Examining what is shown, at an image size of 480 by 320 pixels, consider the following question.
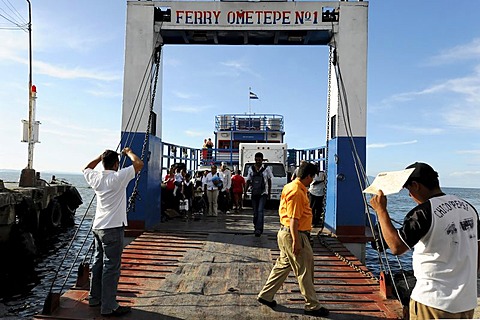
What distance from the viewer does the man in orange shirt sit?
15.3 ft

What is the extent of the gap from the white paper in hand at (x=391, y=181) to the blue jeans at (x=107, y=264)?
2881 millimetres

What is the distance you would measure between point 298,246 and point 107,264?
2.11 m

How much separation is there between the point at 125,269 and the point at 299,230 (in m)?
2.89

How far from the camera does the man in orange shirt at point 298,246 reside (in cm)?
468

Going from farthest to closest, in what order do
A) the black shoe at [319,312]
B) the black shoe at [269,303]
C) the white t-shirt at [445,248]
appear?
1. the black shoe at [269,303]
2. the black shoe at [319,312]
3. the white t-shirt at [445,248]

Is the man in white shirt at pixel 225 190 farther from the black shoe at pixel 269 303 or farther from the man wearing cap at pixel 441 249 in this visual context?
the man wearing cap at pixel 441 249

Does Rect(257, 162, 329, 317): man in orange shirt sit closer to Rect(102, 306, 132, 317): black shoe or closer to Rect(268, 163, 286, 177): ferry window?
Rect(102, 306, 132, 317): black shoe

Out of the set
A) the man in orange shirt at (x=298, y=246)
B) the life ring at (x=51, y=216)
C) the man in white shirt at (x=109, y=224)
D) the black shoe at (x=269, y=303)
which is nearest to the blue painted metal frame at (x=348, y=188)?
the man in orange shirt at (x=298, y=246)

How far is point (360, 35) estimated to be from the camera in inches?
347

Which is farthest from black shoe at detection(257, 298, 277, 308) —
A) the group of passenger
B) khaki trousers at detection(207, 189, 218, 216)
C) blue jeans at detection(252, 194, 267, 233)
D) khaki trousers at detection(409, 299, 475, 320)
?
khaki trousers at detection(207, 189, 218, 216)

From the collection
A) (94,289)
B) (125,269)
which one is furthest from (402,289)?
(94,289)

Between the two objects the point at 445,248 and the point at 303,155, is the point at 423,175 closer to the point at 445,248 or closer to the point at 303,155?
the point at 445,248

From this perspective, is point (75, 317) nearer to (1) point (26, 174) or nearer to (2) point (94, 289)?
(2) point (94, 289)

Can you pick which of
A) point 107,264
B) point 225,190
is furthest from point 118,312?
point 225,190
